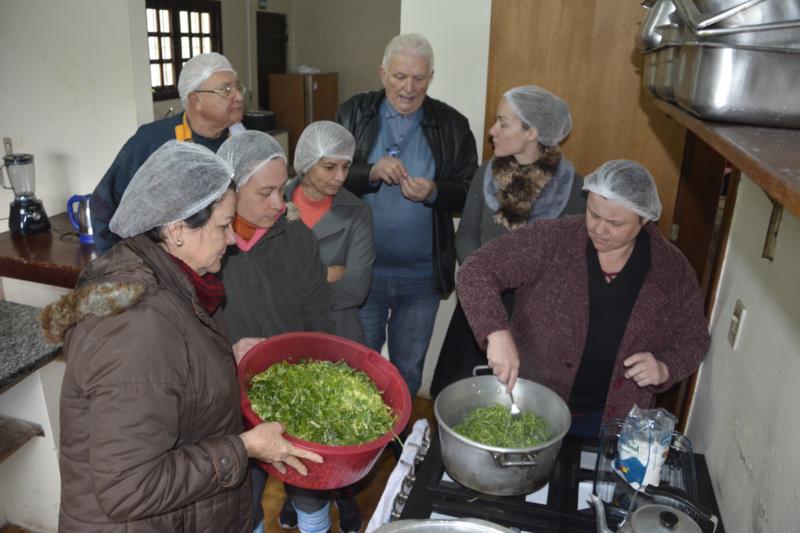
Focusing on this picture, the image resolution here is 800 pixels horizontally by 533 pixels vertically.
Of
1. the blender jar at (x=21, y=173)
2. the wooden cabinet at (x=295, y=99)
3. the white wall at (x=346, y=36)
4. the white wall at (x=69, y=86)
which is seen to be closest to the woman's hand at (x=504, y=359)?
the white wall at (x=69, y=86)

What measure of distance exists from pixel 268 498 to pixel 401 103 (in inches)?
68.5

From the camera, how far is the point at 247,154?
1871 mm

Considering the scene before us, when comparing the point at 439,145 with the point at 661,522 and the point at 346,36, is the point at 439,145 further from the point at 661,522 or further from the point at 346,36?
the point at 346,36

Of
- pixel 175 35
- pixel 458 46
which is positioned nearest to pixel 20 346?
pixel 458 46

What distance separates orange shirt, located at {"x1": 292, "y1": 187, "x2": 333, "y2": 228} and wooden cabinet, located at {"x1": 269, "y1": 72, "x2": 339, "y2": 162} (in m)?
5.36

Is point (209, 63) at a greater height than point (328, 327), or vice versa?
point (209, 63)

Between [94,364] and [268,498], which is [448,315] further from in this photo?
[94,364]

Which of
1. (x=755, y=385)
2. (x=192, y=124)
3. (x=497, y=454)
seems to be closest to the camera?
(x=497, y=454)

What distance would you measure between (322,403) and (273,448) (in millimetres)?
281

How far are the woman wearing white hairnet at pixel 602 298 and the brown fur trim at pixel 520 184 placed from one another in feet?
1.31

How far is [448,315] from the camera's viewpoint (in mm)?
3330

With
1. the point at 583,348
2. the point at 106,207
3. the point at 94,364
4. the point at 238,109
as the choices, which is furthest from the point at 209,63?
the point at 583,348

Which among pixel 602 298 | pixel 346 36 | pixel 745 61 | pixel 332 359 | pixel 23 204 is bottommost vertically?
pixel 332 359

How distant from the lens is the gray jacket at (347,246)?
2.37m
